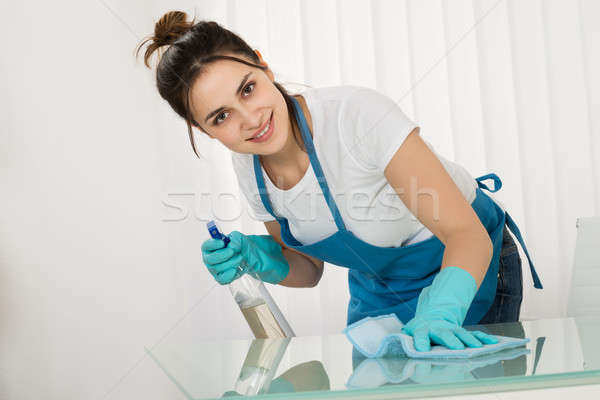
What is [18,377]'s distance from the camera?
196cm

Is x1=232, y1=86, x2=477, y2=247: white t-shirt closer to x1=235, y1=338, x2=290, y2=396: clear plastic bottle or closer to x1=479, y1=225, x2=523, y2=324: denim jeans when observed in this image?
x1=479, y1=225, x2=523, y2=324: denim jeans

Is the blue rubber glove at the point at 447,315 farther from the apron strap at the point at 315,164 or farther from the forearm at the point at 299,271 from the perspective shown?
the forearm at the point at 299,271

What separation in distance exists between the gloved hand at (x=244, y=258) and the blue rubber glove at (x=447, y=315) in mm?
492

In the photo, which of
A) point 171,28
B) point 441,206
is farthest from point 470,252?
point 171,28

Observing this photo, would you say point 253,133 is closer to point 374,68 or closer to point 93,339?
point 374,68

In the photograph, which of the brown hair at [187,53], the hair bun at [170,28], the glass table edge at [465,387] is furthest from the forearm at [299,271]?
the glass table edge at [465,387]

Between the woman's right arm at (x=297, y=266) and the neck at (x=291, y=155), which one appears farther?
the woman's right arm at (x=297, y=266)

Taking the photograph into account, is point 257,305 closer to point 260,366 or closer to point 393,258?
point 393,258

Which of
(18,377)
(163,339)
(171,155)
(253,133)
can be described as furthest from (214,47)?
(18,377)

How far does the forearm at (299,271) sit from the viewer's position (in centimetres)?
145

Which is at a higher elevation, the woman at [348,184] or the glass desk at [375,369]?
the woman at [348,184]

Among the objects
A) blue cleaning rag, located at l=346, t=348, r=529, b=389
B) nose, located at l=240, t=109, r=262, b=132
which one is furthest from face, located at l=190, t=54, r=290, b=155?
blue cleaning rag, located at l=346, t=348, r=529, b=389

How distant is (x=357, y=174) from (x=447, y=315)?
38 centimetres

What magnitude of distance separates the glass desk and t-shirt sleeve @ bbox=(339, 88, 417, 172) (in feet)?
1.17
